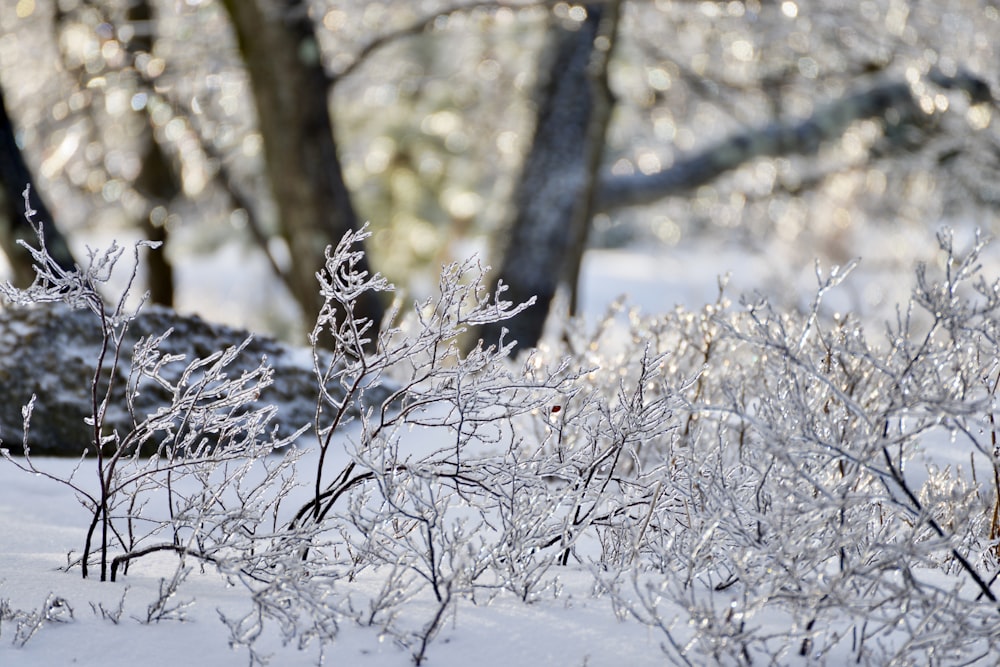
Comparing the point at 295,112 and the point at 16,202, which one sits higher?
the point at 295,112

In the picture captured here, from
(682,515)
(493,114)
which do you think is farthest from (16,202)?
(493,114)

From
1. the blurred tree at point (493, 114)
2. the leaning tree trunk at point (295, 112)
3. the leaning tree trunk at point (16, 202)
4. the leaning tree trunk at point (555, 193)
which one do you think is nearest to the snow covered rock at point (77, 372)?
the leaning tree trunk at point (16, 202)

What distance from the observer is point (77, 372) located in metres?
4.14

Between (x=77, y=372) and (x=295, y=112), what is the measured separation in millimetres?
2779

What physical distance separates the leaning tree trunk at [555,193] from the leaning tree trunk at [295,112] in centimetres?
113

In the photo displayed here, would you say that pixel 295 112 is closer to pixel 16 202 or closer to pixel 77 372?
pixel 16 202

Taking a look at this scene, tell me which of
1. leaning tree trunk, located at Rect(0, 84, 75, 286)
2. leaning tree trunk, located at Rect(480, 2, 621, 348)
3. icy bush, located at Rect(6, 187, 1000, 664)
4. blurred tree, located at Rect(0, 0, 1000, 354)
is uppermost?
blurred tree, located at Rect(0, 0, 1000, 354)

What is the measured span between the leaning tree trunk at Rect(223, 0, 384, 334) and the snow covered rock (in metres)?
1.93

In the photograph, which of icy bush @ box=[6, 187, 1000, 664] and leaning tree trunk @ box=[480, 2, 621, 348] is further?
leaning tree trunk @ box=[480, 2, 621, 348]

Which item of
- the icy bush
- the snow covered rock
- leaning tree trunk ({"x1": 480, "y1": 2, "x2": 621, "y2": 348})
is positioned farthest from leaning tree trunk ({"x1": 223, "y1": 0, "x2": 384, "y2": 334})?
the icy bush

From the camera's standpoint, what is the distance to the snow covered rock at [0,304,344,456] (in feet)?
13.3

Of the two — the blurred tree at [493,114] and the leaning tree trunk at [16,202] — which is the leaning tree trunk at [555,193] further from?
the leaning tree trunk at [16,202]

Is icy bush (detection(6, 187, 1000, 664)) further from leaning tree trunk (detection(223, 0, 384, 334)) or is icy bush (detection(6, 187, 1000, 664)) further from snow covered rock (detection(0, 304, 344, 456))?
leaning tree trunk (detection(223, 0, 384, 334))

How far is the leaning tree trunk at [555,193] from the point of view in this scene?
6961 millimetres
